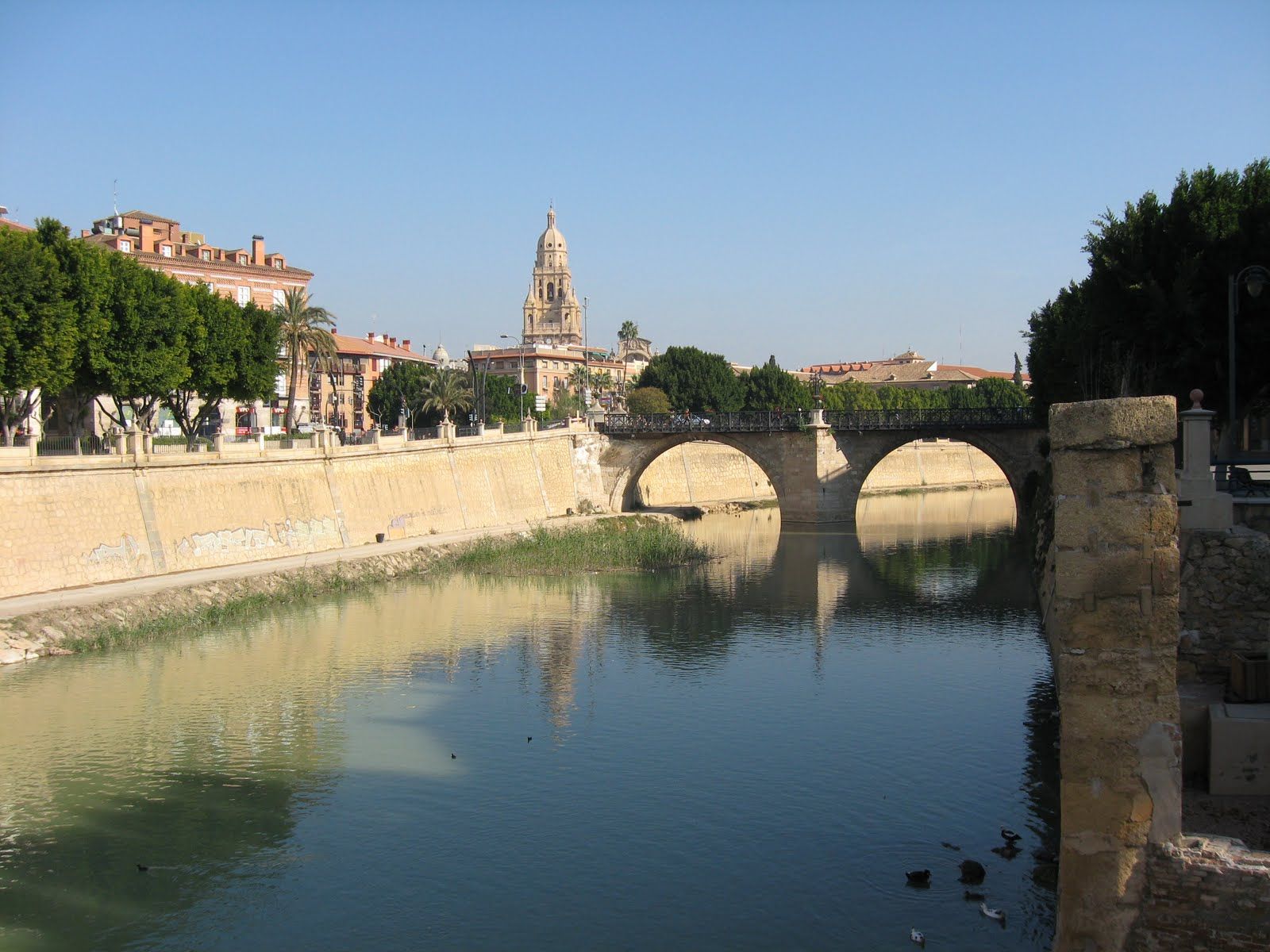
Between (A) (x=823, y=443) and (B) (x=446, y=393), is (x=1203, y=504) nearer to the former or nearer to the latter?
(A) (x=823, y=443)

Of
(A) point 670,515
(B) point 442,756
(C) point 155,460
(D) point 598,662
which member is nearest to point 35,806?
(B) point 442,756

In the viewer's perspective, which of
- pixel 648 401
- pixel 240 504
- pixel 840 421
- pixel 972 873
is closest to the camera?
pixel 972 873

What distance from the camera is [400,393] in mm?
77000

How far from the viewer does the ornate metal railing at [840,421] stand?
175 feet

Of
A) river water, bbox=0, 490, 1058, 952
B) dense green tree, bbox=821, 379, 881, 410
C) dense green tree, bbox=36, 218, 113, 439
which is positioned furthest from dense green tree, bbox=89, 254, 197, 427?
dense green tree, bbox=821, 379, 881, 410

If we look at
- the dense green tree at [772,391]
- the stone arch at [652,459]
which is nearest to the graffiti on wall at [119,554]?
the stone arch at [652,459]

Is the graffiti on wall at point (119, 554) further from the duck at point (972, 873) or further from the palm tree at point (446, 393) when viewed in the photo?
the palm tree at point (446, 393)

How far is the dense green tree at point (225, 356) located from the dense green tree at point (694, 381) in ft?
157

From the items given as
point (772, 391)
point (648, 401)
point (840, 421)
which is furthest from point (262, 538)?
point (772, 391)

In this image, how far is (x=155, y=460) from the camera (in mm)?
→ 32969

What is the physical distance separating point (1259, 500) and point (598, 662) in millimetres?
14078

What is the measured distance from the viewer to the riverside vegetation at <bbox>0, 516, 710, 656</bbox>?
25.9 metres

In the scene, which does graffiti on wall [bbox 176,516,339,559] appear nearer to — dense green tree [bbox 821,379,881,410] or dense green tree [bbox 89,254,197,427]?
dense green tree [bbox 89,254,197,427]

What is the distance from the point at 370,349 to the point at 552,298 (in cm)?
8834
